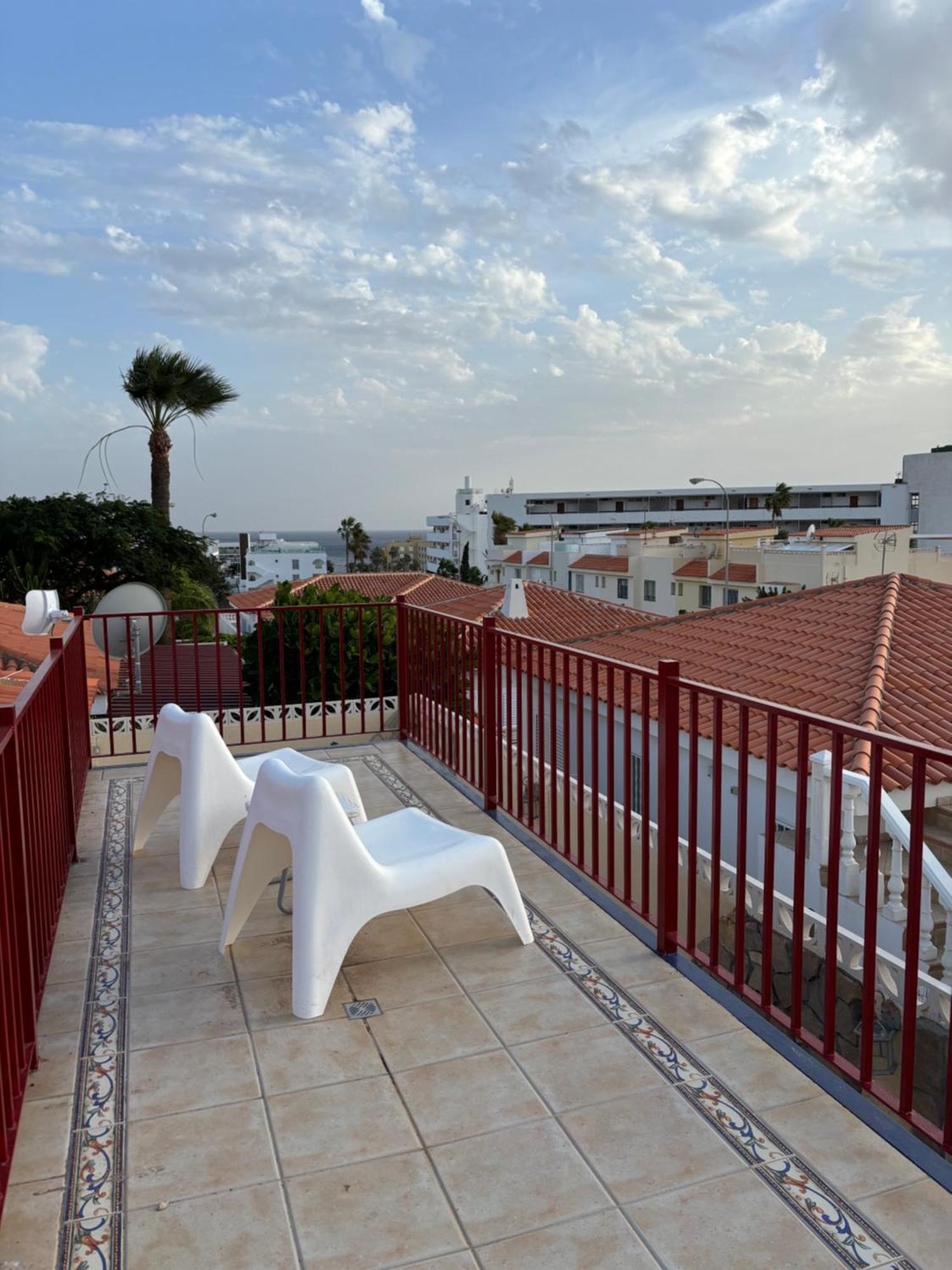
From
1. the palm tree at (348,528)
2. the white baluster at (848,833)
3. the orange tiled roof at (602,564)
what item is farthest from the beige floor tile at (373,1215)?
the palm tree at (348,528)

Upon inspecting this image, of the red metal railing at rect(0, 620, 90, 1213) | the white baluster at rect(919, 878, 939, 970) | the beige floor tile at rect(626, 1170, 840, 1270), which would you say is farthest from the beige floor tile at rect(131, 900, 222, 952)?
the white baluster at rect(919, 878, 939, 970)

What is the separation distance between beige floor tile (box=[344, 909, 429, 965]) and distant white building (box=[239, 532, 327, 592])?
7837 cm

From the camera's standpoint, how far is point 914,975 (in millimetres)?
2008

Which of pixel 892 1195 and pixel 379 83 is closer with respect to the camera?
pixel 892 1195

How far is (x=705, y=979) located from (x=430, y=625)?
3162 millimetres

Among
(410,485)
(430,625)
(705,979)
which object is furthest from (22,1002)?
(410,485)

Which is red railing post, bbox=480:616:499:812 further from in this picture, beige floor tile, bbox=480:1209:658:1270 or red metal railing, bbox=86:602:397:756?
beige floor tile, bbox=480:1209:658:1270

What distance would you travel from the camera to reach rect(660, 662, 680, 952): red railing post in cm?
Result: 299

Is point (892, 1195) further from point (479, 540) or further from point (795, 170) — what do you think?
point (479, 540)

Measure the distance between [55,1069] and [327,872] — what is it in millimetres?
876

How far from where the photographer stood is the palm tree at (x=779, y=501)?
229 feet

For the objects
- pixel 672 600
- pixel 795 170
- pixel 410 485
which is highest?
pixel 795 170

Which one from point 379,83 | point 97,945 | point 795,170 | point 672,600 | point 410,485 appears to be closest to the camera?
point 97,945

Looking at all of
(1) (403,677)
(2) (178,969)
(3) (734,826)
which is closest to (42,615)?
(1) (403,677)
